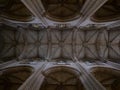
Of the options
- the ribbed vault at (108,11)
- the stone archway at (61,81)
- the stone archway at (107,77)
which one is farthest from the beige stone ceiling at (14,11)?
→ the stone archway at (107,77)

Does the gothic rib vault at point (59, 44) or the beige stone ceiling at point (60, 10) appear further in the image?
the beige stone ceiling at point (60, 10)

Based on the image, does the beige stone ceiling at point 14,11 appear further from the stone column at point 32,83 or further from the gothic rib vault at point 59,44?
the stone column at point 32,83

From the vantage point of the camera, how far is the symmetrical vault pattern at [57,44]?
15.7 m

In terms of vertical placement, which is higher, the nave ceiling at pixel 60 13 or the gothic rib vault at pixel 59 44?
the nave ceiling at pixel 60 13

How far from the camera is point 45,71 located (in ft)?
40.2

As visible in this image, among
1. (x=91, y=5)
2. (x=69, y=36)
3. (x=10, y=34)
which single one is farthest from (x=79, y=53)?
(x=91, y=5)

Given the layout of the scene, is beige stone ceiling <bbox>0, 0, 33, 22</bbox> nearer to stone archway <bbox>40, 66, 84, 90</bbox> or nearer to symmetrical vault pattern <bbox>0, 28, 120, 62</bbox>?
symmetrical vault pattern <bbox>0, 28, 120, 62</bbox>

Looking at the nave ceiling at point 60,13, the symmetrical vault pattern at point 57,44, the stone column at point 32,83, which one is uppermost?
the nave ceiling at point 60,13

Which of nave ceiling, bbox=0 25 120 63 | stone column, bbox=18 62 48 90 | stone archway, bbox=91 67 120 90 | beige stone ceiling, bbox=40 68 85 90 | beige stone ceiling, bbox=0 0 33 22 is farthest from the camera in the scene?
nave ceiling, bbox=0 25 120 63

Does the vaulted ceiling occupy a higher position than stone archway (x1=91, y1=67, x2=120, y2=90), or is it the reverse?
the vaulted ceiling

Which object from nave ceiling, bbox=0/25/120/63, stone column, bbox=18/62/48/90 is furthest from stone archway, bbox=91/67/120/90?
stone column, bbox=18/62/48/90

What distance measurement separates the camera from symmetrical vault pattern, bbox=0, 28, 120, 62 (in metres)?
15.7

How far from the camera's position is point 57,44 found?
16.6m

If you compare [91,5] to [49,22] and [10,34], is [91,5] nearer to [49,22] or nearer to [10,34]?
[49,22]
